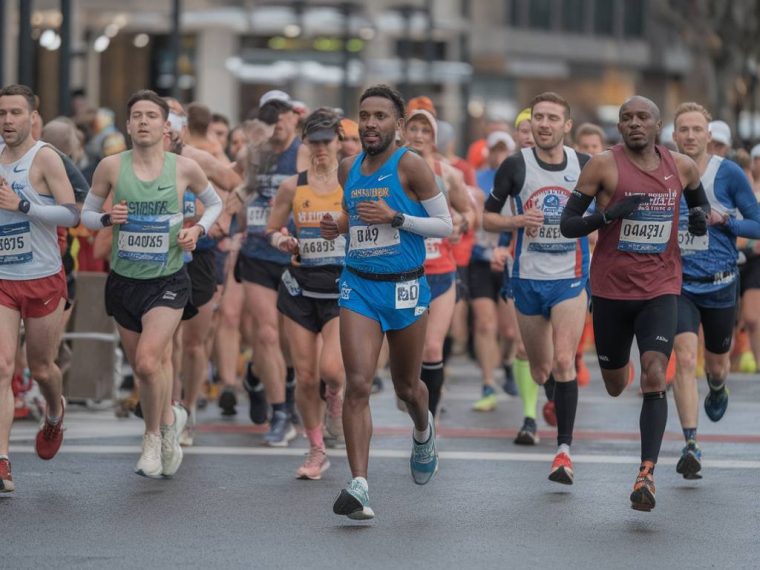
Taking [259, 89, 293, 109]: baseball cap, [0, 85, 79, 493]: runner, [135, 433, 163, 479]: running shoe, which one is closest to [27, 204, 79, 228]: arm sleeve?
[0, 85, 79, 493]: runner

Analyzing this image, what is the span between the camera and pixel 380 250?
360 inches

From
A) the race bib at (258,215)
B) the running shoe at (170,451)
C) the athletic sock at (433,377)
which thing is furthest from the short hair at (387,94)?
the race bib at (258,215)

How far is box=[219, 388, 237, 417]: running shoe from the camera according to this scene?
46.4 ft

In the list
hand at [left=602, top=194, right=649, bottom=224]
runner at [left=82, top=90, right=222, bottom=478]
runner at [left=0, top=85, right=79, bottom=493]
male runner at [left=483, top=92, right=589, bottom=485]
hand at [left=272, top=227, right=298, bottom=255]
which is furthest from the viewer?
male runner at [left=483, top=92, right=589, bottom=485]

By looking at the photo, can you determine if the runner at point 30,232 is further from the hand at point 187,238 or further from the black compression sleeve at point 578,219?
the black compression sleeve at point 578,219

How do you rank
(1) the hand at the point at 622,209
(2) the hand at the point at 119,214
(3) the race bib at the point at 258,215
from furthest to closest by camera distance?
1. (3) the race bib at the point at 258,215
2. (2) the hand at the point at 119,214
3. (1) the hand at the point at 622,209

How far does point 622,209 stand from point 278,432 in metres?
3.54

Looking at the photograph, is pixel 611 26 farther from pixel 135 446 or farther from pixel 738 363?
pixel 135 446

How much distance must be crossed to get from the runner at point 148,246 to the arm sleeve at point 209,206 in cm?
15

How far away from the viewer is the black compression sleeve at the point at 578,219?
948 cm

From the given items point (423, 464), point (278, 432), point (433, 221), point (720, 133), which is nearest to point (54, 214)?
point (433, 221)

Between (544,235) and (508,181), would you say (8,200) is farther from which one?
(544,235)

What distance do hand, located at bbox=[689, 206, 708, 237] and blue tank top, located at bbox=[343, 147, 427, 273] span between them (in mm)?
1466

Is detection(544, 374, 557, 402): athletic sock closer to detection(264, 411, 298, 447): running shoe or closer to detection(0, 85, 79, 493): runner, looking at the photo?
detection(264, 411, 298, 447): running shoe
